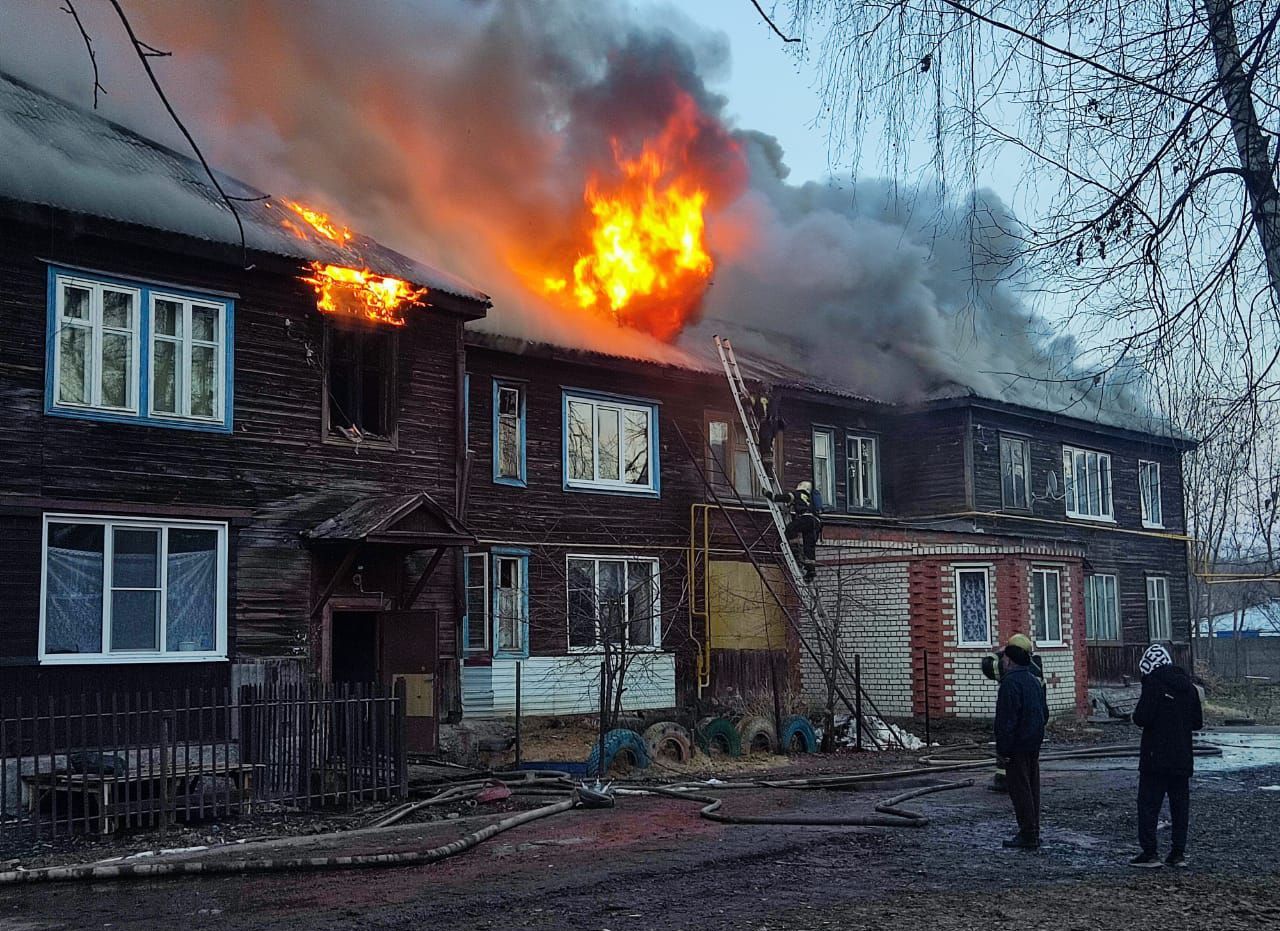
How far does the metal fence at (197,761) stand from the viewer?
38.2ft

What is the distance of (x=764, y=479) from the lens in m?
23.4

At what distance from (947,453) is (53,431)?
20677 mm

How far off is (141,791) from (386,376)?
7.29 metres

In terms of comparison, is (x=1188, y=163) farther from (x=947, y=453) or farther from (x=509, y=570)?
(x=947, y=453)

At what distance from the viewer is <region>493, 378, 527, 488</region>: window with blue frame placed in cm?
2155

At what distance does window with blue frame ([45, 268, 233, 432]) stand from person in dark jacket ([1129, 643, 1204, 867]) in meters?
11.1

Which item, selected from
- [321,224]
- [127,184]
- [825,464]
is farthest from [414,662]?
[825,464]

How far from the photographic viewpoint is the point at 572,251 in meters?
24.4

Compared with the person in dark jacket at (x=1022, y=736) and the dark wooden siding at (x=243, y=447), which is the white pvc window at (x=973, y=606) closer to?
the dark wooden siding at (x=243, y=447)

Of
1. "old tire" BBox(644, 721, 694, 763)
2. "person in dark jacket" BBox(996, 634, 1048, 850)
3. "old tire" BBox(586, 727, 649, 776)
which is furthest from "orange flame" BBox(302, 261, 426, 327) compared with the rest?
"person in dark jacket" BBox(996, 634, 1048, 850)

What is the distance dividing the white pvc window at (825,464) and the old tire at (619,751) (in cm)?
1196

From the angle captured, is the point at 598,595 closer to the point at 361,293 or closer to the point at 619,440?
the point at 619,440

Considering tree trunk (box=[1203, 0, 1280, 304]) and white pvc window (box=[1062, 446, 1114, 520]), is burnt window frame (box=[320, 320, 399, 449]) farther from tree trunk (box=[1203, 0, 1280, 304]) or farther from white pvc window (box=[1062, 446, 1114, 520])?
white pvc window (box=[1062, 446, 1114, 520])

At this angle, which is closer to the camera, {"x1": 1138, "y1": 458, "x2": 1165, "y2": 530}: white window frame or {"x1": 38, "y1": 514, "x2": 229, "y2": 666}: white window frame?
{"x1": 38, "y1": 514, "x2": 229, "y2": 666}: white window frame
